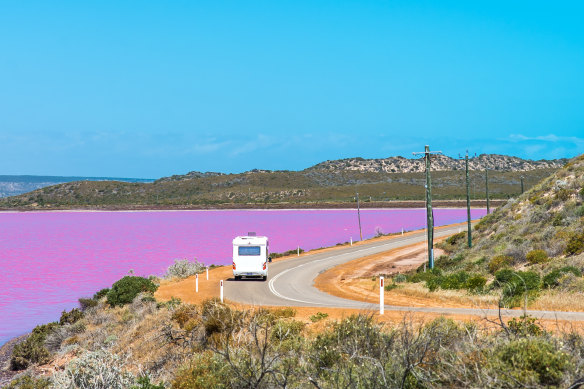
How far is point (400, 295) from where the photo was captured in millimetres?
26984

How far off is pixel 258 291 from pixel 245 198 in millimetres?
159662

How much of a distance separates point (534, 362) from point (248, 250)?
28430 millimetres

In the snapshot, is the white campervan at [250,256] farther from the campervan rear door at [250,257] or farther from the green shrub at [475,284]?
the green shrub at [475,284]

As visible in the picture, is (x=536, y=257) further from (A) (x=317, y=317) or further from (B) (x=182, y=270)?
(B) (x=182, y=270)

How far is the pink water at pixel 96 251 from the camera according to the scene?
4003 cm

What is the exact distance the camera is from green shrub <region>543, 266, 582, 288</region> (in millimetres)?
23688

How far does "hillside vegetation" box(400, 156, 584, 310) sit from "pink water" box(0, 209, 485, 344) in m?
23.1

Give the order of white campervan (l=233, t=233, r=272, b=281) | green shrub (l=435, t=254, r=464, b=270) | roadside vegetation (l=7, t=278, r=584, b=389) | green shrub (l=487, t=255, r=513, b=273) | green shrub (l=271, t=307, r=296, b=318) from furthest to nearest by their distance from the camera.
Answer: green shrub (l=435, t=254, r=464, b=270)
white campervan (l=233, t=233, r=272, b=281)
green shrub (l=487, t=255, r=513, b=273)
green shrub (l=271, t=307, r=296, b=318)
roadside vegetation (l=7, t=278, r=584, b=389)

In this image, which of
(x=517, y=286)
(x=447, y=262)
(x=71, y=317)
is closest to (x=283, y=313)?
(x=517, y=286)

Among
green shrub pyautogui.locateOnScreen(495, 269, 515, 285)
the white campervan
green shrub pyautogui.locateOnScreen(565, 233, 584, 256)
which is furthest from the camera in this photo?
the white campervan

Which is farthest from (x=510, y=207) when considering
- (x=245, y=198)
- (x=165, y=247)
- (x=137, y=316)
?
Answer: (x=245, y=198)

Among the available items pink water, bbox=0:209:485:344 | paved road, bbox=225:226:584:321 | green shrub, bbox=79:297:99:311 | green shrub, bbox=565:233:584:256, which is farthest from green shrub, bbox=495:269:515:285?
pink water, bbox=0:209:485:344

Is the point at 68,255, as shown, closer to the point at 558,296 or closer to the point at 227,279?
the point at 227,279

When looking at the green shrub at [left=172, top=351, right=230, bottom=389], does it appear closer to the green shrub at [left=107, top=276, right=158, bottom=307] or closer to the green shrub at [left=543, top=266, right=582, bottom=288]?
the green shrub at [left=543, top=266, right=582, bottom=288]
